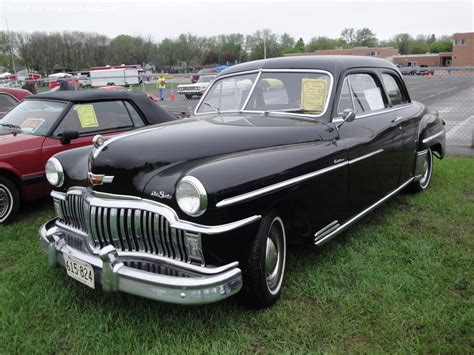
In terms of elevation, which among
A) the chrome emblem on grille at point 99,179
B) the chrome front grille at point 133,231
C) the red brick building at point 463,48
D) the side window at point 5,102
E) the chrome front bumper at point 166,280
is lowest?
the chrome front bumper at point 166,280

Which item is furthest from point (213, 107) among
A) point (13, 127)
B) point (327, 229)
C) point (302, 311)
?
point (13, 127)

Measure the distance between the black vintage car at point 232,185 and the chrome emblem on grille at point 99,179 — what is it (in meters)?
0.01

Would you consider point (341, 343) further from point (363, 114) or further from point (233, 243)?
point (363, 114)

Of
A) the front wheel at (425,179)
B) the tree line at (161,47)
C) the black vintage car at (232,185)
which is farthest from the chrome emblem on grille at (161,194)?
the tree line at (161,47)

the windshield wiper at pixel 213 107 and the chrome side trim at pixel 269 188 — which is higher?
the windshield wiper at pixel 213 107

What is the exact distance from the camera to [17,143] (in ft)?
16.4

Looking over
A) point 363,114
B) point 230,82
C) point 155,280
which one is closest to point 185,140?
point 155,280

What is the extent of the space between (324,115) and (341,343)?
190cm

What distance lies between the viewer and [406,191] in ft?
18.9

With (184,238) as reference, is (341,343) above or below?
below

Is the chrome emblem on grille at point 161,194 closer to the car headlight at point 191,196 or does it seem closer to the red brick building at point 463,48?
the car headlight at point 191,196

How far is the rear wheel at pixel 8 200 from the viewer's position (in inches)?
192

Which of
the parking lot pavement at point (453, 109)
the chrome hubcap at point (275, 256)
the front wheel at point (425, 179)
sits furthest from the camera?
the parking lot pavement at point (453, 109)

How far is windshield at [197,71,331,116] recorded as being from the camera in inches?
152
